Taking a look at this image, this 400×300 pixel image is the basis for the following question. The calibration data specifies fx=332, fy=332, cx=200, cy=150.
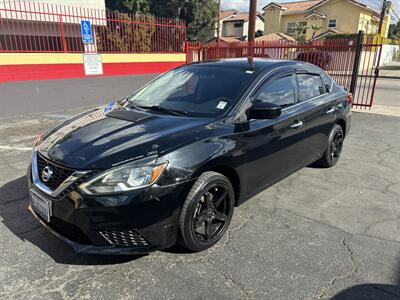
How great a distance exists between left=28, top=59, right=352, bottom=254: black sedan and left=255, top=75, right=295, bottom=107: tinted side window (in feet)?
0.04

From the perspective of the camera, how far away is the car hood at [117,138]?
251 cm

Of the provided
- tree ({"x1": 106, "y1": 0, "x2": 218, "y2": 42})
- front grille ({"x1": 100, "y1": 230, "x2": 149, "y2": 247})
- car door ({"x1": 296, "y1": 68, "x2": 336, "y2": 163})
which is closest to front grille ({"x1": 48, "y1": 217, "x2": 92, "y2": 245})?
front grille ({"x1": 100, "y1": 230, "x2": 149, "y2": 247})

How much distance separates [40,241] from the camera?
3021mm

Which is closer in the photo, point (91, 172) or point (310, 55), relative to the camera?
point (91, 172)

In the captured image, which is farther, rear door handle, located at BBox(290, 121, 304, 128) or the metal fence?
the metal fence

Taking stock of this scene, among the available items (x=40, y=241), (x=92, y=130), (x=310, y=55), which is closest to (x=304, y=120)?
(x=92, y=130)

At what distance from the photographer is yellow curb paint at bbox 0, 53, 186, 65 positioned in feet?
27.3

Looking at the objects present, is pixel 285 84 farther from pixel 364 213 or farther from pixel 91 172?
pixel 91 172

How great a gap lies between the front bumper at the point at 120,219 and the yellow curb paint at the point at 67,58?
7.23m

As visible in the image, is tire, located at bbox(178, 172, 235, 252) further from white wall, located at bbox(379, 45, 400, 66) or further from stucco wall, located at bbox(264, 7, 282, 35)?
stucco wall, located at bbox(264, 7, 282, 35)

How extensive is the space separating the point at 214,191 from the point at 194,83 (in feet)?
4.47

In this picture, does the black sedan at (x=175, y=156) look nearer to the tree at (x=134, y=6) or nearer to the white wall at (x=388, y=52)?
the tree at (x=134, y=6)

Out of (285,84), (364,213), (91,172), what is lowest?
(364,213)

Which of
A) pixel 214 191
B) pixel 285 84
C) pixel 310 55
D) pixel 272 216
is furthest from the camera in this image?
pixel 310 55
